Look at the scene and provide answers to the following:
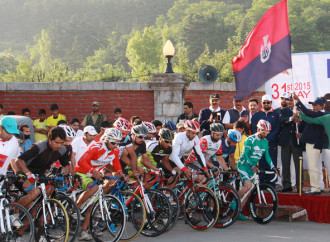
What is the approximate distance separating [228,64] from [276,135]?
5032 cm

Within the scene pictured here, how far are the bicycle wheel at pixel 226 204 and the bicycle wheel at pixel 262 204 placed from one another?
0.65m

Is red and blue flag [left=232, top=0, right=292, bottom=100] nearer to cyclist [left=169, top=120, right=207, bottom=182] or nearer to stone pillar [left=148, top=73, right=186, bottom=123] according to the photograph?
cyclist [left=169, top=120, right=207, bottom=182]

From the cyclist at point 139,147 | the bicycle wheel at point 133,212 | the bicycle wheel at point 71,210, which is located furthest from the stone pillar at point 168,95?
the bicycle wheel at point 71,210

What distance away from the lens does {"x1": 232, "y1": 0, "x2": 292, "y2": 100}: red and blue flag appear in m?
11.1

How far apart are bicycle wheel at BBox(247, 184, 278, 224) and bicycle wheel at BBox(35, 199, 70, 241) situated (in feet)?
13.6

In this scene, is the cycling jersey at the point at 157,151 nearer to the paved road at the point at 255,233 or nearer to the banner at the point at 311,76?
the paved road at the point at 255,233

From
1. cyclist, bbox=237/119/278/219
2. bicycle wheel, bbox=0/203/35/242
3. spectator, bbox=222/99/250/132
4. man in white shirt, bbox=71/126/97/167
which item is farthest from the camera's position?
spectator, bbox=222/99/250/132

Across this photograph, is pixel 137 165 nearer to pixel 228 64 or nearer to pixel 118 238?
pixel 118 238

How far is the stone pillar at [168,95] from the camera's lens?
1534 centimetres

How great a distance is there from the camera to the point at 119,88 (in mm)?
16141

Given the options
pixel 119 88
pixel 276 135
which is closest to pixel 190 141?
pixel 276 135

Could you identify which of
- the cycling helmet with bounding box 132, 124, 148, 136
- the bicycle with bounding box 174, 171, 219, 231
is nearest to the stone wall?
the cycling helmet with bounding box 132, 124, 148, 136

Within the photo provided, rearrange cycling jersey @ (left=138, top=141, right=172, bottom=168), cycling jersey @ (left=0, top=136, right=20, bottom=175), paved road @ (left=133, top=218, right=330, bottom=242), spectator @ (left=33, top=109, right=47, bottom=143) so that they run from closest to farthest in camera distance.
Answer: cycling jersey @ (left=0, top=136, right=20, bottom=175), paved road @ (left=133, top=218, right=330, bottom=242), cycling jersey @ (left=138, top=141, right=172, bottom=168), spectator @ (left=33, top=109, right=47, bottom=143)

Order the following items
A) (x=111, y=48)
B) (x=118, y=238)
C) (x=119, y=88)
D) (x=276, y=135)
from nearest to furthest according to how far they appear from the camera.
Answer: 1. (x=118, y=238)
2. (x=276, y=135)
3. (x=119, y=88)
4. (x=111, y=48)
